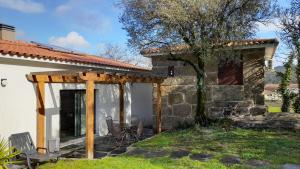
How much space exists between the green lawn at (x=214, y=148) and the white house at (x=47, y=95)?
2149mm

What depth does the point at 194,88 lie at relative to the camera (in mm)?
16422

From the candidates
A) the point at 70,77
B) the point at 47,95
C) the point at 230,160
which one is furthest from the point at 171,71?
the point at 230,160

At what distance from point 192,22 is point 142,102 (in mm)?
8453

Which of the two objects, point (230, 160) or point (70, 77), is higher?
point (70, 77)

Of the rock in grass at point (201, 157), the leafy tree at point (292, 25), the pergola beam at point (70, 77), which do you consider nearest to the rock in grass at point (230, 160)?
the rock in grass at point (201, 157)

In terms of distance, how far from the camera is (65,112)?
53.2ft

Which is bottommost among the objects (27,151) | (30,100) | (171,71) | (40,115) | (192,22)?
(27,151)

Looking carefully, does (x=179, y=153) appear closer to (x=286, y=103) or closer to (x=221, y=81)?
(x=221, y=81)

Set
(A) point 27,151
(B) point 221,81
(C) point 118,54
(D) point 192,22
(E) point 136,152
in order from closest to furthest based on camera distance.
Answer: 1. (A) point 27,151
2. (E) point 136,152
3. (D) point 192,22
4. (B) point 221,81
5. (C) point 118,54

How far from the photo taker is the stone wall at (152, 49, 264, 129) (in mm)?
15095

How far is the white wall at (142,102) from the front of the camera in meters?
18.2

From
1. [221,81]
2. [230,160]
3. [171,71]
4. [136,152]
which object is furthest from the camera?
[171,71]

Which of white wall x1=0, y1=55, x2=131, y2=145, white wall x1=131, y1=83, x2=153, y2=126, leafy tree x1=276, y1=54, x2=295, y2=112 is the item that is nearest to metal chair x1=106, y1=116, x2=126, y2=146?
white wall x1=0, y1=55, x2=131, y2=145

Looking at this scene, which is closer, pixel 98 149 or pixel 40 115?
pixel 40 115
